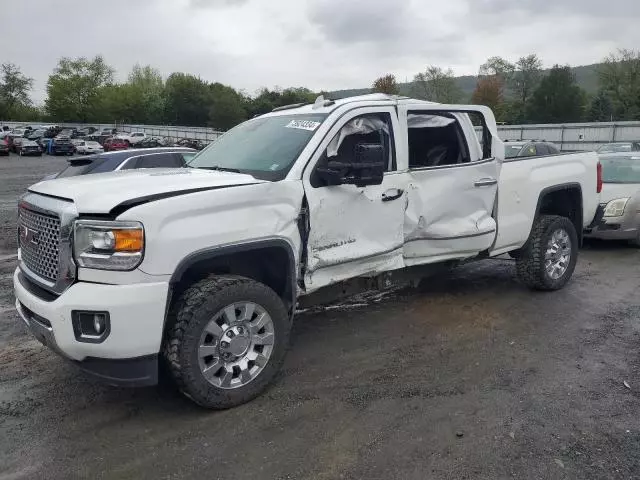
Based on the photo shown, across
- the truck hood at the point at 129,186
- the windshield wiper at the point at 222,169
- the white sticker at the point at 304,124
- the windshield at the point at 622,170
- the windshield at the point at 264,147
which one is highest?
the white sticker at the point at 304,124

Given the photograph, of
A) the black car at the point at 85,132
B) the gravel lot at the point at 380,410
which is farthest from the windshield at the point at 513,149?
the black car at the point at 85,132

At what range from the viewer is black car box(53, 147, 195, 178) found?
31.4 feet

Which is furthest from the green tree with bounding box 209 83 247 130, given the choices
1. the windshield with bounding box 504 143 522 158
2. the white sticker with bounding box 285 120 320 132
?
the white sticker with bounding box 285 120 320 132

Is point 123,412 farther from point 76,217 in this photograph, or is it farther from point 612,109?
point 612,109

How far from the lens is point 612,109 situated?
52062mm

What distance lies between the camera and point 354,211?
4434 mm

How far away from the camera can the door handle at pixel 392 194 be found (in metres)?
4.65

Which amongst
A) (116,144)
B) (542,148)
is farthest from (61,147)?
(542,148)

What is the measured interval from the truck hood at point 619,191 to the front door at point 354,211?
565 cm

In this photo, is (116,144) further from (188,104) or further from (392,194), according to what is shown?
(188,104)

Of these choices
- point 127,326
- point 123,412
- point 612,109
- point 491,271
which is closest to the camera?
point 127,326

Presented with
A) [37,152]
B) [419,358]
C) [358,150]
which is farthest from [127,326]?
[37,152]

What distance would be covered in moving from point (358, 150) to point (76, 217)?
6.73ft

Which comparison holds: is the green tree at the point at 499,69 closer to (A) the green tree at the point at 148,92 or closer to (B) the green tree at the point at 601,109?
(B) the green tree at the point at 601,109
